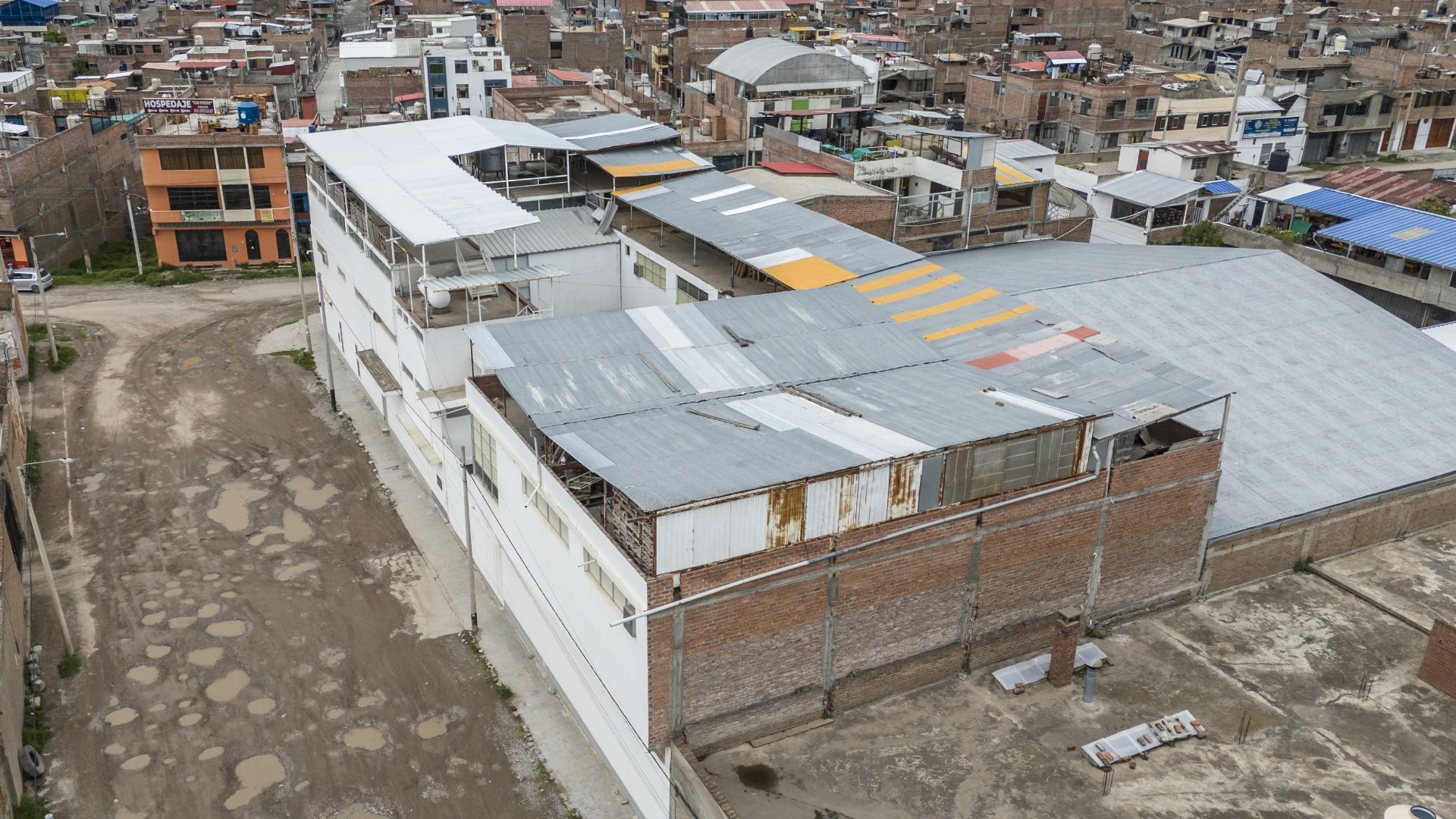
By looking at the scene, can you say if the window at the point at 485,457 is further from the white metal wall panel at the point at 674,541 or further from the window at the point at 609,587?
the white metal wall panel at the point at 674,541

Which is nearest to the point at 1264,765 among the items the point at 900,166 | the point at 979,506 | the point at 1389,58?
the point at 979,506

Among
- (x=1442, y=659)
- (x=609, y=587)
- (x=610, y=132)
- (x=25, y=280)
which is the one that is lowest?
(x=25, y=280)

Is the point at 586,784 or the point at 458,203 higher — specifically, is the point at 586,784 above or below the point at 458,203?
below

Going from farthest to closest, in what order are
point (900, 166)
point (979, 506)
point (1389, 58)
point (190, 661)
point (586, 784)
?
point (1389, 58)
point (900, 166)
point (190, 661)
point (586, 784)
point (979, 506)

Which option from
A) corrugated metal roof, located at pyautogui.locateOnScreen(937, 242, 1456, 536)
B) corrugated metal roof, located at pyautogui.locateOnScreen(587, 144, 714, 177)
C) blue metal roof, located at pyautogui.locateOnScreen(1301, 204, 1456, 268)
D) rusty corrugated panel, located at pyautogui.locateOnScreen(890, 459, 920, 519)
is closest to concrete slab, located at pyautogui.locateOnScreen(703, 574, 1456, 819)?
corrugated metal roof, located at pyautogui.locateOnScreen(937, 242, 1456, 536)

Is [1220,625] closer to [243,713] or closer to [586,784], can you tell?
Answer: [586,784]

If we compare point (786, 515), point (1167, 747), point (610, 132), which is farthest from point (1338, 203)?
point (786, 515)

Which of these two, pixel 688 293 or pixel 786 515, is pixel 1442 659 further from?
pixel 688 293
